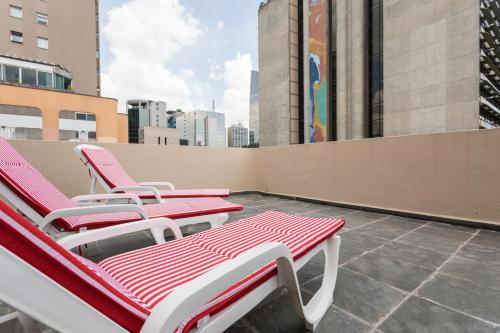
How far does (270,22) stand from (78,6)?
870 inches

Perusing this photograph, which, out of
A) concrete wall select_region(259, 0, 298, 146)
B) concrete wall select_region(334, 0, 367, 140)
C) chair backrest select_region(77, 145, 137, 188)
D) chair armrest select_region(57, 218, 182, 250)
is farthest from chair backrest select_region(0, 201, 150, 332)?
concrete wall select_region(259, 0, 298, 146)

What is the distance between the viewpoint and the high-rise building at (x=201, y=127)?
96.9 meters

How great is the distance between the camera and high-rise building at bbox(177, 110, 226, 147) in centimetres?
9694

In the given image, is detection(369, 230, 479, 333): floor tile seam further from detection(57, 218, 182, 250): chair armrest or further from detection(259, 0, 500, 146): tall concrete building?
detection(259, 0, 500, 146): tall concrete building

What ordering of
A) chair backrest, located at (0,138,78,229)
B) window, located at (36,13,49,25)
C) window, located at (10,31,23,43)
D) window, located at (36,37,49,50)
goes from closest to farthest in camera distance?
chair backrest, located at (0,138,78,229) < window, located at (10,31,23,43) < window, located at (36,37,49,50) < window, located at (36,13,49,25)

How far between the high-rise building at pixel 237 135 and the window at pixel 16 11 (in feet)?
268

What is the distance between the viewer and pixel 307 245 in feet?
4.49

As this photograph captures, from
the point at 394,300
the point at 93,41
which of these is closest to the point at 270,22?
the point at 93,41

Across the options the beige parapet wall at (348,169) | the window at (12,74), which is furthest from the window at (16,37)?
the beige parapet wall at (348,169)

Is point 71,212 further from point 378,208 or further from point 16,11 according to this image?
point 16,11

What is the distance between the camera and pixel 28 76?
20078 mm

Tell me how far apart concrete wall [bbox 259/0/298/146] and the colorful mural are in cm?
247

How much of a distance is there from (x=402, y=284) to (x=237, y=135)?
10569cm

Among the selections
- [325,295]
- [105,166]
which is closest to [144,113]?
[105,166]
